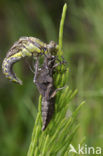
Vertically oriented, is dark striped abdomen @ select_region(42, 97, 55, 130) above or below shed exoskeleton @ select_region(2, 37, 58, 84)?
below

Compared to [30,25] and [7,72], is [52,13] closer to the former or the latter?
[30,25]

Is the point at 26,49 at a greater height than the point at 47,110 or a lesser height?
greater

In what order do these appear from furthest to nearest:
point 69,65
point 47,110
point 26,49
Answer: point 69,65, point 26,49, point 47,110

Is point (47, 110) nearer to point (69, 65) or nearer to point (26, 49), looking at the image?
point (26, 49)

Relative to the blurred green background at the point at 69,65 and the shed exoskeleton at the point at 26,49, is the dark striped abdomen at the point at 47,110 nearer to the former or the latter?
the shed exoskeleton at the point at 26,49

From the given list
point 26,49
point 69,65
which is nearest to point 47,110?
point 26,49

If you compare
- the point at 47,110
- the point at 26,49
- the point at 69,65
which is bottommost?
the point at 47,110

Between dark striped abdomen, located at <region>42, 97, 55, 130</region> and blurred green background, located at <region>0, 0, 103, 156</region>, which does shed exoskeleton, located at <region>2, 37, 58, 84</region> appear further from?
blurred green background, located at <region>0, 0, 103, 156</region>

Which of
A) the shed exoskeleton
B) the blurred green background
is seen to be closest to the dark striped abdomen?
the shed exoskeleton

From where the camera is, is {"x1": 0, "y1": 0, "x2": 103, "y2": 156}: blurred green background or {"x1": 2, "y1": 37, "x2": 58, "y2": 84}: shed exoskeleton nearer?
{"x1": 2, "y1": 37, "x2": 58, "y2": 84}: shed exoskeleton

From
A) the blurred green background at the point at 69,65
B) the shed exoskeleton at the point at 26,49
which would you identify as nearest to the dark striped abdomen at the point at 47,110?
the shed exoskeleton at the point at 26,49
